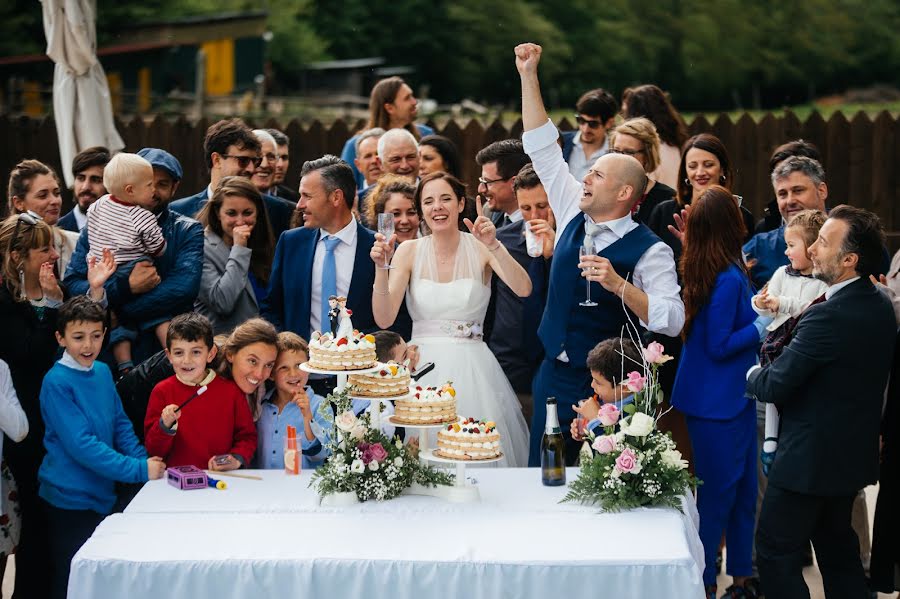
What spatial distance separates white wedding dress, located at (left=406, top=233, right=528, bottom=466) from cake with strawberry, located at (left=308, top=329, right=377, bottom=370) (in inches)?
43.3

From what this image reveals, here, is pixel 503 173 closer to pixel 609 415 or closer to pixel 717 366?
pixel 717 366

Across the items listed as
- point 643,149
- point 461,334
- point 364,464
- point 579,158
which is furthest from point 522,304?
point 579,158

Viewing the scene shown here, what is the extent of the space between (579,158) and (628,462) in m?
4.09

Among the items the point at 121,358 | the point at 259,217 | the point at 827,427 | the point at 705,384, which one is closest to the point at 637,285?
the point at 705,384

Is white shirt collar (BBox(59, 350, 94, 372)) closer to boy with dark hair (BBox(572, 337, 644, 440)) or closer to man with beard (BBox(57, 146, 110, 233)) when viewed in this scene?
man with beard (BBox(57, 146, 110, 233))

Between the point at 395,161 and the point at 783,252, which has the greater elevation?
the point at 395,161

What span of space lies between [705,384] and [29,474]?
10.7ft

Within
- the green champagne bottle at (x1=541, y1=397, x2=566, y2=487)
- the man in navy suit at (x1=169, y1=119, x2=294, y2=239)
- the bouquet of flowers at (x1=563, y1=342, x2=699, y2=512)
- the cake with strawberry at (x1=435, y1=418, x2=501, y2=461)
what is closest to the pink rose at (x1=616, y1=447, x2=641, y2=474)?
the bouquet of flowers at (x1=563, y1=342, x2=699, y2=512)

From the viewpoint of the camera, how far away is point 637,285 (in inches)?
223

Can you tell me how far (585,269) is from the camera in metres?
5.33

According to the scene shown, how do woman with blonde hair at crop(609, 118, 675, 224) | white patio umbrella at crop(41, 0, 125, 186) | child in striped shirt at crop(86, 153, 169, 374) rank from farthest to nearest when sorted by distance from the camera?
1. white patio umbrella at crop(41, 0, 125, 186)
2. woman with blonde hair at crop(609, 118, 675, 224)
3. child in striped shirt at crop(86, 153, 169, 374)

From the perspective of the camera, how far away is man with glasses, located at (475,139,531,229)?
6.81 m

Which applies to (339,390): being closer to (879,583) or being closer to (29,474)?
Answer: (29,474)

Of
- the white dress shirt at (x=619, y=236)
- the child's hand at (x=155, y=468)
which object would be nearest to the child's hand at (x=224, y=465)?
the child's hand at (x=155, y=468)
